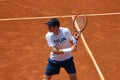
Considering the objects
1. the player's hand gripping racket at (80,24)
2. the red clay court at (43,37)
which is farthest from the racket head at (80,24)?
the red clay court at (43,37)

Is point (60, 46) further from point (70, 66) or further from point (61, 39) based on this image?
point (70, 66)

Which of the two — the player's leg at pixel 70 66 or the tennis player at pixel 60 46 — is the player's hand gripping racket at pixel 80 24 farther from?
the player's leg at pixel 70 66

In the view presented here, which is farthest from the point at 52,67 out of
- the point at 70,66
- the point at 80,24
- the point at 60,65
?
the point at 80,24

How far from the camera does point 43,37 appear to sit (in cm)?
962

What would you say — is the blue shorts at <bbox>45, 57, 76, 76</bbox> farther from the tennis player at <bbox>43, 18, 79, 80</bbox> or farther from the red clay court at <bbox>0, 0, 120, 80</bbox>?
the red clay court at <bbox>0, 0, 120, 80</bbox>

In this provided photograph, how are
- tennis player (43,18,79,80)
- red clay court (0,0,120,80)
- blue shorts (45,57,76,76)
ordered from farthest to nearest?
red clay court (0,0,120,80), blue shorts (45,57,76,76), tennis player (43,18,79,80)

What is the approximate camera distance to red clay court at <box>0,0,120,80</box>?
26.1 ft

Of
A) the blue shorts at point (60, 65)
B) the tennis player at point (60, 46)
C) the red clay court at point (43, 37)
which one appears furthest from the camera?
the red clay court at point (43, 37)

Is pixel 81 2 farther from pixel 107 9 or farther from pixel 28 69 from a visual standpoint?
pixel 28 69

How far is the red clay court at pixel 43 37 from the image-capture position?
7.95 m

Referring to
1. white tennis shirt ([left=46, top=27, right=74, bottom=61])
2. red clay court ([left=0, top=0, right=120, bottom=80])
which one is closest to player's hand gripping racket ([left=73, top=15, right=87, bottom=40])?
white tennis shirt ([left=46, top=27, right=74, bottom=61])

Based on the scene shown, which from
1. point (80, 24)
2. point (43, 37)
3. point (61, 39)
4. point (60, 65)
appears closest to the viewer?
point (61, 39)

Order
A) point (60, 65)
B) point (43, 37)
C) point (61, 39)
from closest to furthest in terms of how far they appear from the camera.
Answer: point (61, 39), point (60, 65), point (43, 37)

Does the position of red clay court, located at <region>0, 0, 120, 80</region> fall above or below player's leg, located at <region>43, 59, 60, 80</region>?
below
